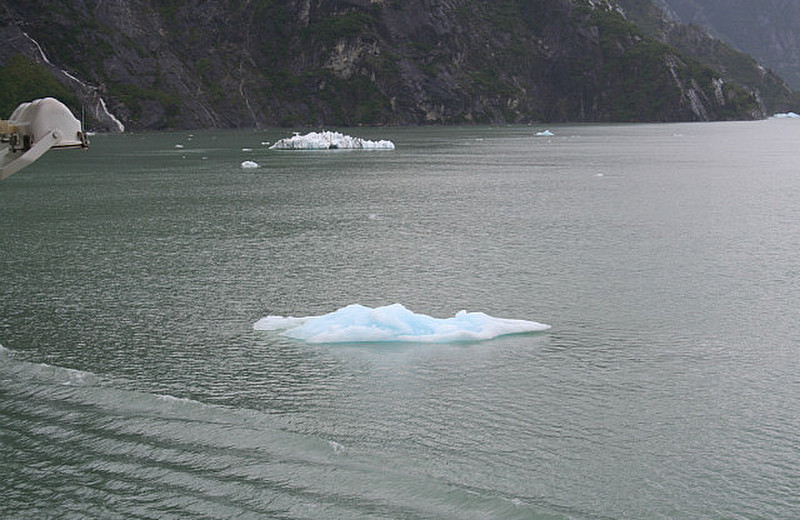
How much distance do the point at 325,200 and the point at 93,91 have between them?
315 feet

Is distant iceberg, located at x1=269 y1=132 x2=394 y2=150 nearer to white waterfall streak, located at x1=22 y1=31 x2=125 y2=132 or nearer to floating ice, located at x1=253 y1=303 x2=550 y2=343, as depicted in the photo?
white waterfall streak, located at x1=22 y1=31 x2=125 y2=132

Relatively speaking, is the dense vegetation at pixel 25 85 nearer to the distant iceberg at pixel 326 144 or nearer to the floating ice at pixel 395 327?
the distant iceberg at pixel 326 144

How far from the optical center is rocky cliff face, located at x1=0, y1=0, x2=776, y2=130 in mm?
126312

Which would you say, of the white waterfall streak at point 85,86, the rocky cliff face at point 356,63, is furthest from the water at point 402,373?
the rocky cliff face at point 356,63

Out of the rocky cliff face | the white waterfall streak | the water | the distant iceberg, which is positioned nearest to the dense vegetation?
the rocky cliff face

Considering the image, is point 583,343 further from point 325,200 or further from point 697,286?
point 325,200

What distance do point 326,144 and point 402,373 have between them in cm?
6643

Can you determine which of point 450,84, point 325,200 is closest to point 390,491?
point 325,200

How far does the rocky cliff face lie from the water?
105 meters

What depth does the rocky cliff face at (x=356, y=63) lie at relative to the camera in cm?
12631

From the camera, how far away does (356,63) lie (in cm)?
16038

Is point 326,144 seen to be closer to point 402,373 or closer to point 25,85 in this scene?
point 25,85

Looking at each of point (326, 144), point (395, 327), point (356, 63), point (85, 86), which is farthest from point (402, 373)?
point (356, 63)

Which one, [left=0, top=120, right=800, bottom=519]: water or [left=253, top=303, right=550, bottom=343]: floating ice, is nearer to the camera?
[left=0, top=120, right=800, bottom=519]: water
